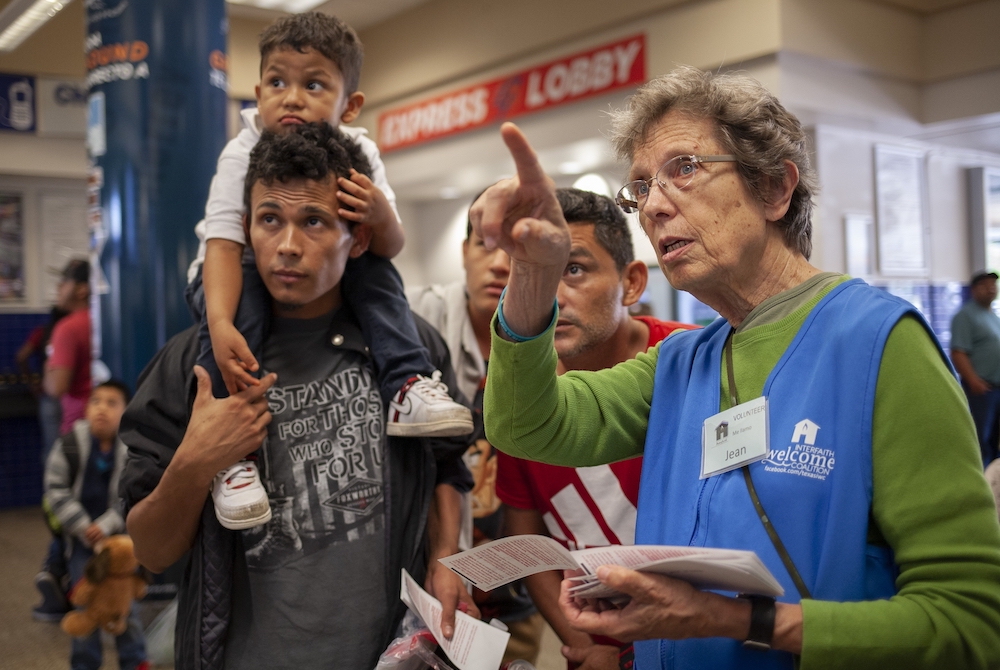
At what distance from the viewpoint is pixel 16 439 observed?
841 cm

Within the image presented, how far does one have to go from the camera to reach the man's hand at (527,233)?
46.8 inches

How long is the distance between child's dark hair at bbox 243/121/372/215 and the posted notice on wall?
0.88 meters

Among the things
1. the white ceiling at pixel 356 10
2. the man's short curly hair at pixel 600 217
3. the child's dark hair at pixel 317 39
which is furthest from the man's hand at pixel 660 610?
the white ceiling at pixel 356 10

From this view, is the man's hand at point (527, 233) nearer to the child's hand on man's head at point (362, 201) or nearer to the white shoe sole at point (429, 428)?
the white shoe sole at point (429, 428)

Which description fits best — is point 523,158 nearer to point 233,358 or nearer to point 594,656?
point 233,358

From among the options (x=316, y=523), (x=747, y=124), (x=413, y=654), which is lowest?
(x=413, y=654)

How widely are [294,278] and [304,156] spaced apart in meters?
0.28

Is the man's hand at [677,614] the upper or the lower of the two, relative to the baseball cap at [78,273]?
lower

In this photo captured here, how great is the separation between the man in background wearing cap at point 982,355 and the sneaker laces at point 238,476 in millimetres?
7090

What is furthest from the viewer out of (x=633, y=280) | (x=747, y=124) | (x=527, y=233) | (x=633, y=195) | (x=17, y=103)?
(x=17, y=103)

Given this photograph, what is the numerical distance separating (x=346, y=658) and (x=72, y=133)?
8.30 meters

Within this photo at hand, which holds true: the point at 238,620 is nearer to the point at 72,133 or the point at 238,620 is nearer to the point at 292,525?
the point at 292,525

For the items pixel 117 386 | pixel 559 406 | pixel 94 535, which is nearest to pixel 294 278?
pixel 559 406

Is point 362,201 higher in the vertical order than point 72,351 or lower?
higher
